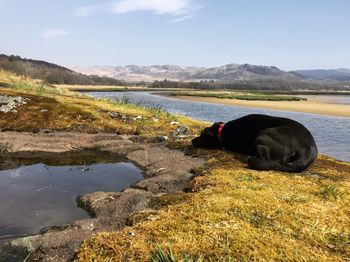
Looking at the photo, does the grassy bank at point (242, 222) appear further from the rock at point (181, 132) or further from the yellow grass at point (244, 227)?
the rock at point (181, 132)

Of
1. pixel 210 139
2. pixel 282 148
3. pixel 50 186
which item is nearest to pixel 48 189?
pixel 50 186

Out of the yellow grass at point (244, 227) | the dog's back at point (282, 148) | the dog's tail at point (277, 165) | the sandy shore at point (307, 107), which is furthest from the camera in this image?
the sandy shore at point (307, 107)

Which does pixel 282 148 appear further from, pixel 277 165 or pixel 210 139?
pixel 210 139

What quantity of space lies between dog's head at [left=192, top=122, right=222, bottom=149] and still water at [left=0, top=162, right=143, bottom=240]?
8.54ft

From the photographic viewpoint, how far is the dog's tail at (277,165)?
10.8m

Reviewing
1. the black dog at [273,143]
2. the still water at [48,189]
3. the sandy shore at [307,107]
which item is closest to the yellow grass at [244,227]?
the black dog at [273,143]

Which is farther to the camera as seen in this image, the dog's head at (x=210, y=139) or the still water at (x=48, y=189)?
the dog's head at (x=210, y=139)

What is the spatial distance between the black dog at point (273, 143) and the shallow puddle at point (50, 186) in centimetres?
343

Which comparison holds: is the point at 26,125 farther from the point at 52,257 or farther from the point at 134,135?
the point at 52,257

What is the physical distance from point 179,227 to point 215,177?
3.45m

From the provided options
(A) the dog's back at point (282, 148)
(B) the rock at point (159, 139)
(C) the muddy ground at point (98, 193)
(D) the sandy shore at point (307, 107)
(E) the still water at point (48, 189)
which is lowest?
(D) the sandy shore at point (307, 107)

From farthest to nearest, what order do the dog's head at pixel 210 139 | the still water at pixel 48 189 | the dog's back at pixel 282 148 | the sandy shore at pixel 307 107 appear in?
the sandy shore at pixel 307 107 < the dog's head at pixel 210 139 < the dog's back at pixel 282 148 < the still water at pixel 48 189

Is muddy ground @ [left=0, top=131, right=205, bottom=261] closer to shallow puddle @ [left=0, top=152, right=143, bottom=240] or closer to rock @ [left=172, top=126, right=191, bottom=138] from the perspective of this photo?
shallow puddle @ [left=0, top=152, right=143, bottom=240]

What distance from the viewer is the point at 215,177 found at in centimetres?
1012
